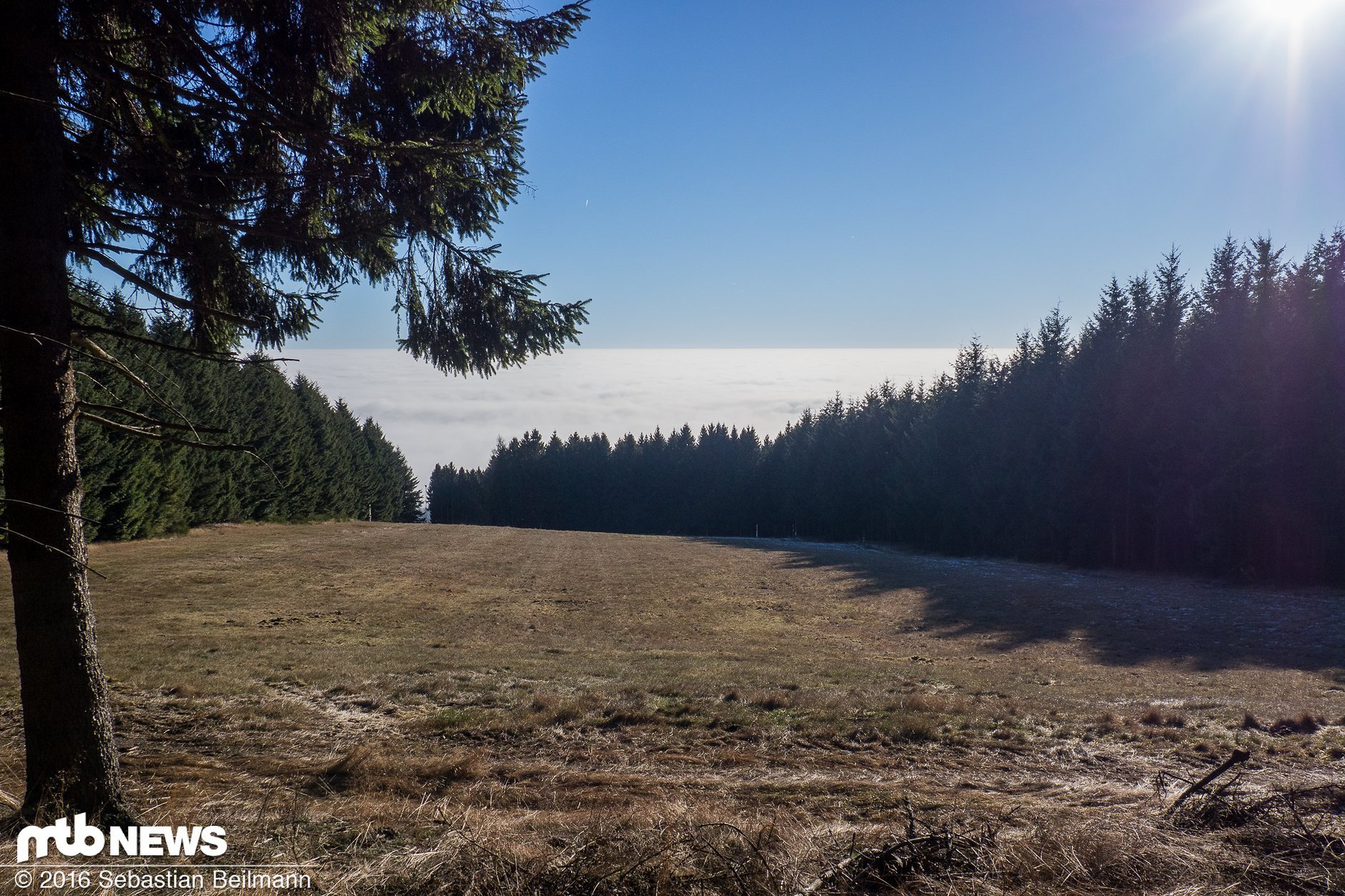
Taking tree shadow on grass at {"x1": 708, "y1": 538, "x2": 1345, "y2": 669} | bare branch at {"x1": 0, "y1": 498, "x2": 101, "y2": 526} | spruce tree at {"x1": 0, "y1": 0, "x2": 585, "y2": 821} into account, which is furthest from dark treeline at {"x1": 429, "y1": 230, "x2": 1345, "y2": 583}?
bare branch at {"x1": 0, "y1": 498, "x2": 101, "y2": 526}

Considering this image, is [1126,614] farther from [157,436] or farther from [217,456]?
[217,456]

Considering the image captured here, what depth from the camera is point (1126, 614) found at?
2506cm

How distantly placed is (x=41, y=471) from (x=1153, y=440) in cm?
4243

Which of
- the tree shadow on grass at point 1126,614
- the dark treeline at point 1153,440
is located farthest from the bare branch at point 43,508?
the dark treeline at point 1153,440

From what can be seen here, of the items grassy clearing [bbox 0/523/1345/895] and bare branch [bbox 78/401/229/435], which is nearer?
grassy clearing [bbox 0/523/1345/895]

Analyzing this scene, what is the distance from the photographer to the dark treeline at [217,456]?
18.8 metres

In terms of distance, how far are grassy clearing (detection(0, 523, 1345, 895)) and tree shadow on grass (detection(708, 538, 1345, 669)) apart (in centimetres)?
28

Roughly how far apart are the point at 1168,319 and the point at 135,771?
44238 mm

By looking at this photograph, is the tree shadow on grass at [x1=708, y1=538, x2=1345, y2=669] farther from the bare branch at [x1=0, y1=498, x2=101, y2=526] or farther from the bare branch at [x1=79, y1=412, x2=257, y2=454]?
the bare branch at [x1=0, y1=498, x2=101, y2=526]

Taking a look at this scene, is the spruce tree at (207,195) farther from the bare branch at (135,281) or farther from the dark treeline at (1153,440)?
the dark treeline at (1153,440)

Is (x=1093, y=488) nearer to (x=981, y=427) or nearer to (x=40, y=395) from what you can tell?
(x=981, y=427)

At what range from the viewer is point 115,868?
348cm

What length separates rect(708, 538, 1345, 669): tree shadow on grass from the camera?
62.1 ft

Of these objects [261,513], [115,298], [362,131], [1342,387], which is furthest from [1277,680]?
[261,513]
